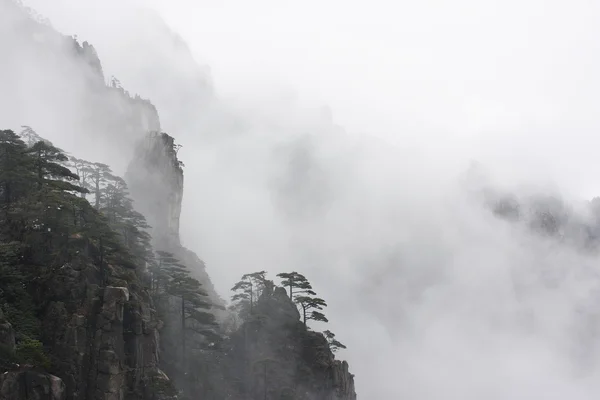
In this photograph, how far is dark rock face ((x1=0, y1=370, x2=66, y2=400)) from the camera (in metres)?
30.0

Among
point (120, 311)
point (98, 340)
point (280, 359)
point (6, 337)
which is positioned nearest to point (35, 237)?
point (120, 311)

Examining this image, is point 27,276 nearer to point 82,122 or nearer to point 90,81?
point 82,122

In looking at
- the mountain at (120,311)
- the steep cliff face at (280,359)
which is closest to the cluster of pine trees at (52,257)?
the mountain at (120,311)

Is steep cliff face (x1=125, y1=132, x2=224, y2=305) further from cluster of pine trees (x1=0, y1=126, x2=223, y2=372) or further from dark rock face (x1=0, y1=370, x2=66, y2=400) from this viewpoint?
dark rock face (x1=0, y1=370, x2=66, y2=400)

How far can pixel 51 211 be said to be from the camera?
42.9 meters

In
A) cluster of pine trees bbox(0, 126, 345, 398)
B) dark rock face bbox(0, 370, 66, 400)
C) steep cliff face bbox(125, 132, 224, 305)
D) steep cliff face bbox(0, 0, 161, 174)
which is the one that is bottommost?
dark rock face bbox(0, 370, 66, 400)

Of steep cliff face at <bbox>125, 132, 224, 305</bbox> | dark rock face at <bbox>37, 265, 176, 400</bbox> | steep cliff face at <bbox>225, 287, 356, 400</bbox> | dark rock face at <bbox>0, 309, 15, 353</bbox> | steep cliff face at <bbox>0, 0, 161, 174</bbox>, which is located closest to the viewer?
dark rock face at <bbox>0, 309, 15, 353</bbox>

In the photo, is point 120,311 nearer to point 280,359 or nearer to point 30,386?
point 30,386

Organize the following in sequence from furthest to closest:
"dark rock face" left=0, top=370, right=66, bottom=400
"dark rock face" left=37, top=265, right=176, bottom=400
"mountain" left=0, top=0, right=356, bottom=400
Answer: "dark rock face" left=37, top=265, right=176, bottom=400, "mountain" left=0, top=0, right=356, bottom=400, "dark rock face" left=0, top=370, right=66, bottom=400

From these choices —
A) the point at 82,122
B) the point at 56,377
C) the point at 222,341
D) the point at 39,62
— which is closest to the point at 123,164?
the point at 82,122

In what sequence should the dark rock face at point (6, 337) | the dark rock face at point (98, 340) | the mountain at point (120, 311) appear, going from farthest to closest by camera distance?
1. the dark rock face at point (98, 340)
2. the mountain at point (120, 311)
3. the dark rock face at point (6, 337)

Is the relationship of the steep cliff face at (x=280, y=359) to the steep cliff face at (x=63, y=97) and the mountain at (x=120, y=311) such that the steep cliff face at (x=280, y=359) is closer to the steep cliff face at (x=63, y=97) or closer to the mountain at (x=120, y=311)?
the mountain at (x=120, y=311)

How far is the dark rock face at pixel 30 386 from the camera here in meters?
30.0

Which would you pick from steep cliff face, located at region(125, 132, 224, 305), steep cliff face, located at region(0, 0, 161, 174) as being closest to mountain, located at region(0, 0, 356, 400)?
steep cliff face, located at region(125, 132, 224, 305)
